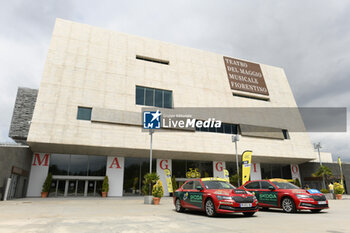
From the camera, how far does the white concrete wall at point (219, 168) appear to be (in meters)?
31.2

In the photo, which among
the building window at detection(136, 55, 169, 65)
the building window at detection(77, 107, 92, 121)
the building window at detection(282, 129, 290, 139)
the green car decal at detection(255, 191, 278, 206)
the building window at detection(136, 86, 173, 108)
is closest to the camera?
the green car decal at detection(255, 191, 278, 206)

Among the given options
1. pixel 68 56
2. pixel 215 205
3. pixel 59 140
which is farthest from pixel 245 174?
pixel 68 56

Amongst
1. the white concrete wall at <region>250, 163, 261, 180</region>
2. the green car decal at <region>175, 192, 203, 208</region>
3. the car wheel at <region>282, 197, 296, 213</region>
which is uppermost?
the white concrete wall at <region>250, 163, 261, 180</region>

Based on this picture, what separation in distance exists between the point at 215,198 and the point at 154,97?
64.7 ft

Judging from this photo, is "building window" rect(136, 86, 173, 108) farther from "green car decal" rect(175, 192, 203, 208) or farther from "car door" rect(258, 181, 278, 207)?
"car door" rect(258, 181, 278, 207)

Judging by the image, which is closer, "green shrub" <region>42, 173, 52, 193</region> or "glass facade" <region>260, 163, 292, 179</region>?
"green shrub" <region>42, 173, 52, 193</region>

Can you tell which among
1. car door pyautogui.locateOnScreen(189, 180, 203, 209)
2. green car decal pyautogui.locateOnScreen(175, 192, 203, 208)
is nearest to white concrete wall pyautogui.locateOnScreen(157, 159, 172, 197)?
green car decal pyautogui.locateOnScreen(175, 192, 203, 208)

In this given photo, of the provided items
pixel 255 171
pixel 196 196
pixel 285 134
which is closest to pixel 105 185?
pixel 196 196

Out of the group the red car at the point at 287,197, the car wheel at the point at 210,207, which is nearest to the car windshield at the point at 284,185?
the red car at the point at 287,197

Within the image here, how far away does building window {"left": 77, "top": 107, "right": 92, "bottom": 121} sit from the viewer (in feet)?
76.2

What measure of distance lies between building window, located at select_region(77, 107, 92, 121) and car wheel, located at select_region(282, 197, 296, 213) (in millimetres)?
19110

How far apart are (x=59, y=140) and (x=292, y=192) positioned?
19.5 meters

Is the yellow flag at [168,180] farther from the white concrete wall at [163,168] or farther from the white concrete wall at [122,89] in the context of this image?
the white concrete wall at [122,89]

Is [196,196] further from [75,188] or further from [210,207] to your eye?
[75,188]
